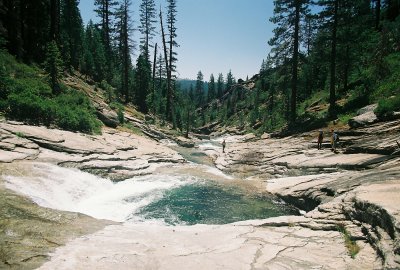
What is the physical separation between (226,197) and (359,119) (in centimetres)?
1094

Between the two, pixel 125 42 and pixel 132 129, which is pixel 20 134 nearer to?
pixel 132 129

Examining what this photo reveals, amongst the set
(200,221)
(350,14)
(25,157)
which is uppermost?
(350,14)

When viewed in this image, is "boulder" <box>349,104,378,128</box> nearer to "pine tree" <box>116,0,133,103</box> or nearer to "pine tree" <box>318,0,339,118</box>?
"pine tree" <box>318,0,339,118</box>

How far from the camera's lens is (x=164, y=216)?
39.3 ft

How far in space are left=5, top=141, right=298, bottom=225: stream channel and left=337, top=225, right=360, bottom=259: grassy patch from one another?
14.6ft

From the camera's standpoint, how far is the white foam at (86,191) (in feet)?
37.4

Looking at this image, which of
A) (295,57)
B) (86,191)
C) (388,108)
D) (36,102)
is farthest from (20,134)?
(295,57)

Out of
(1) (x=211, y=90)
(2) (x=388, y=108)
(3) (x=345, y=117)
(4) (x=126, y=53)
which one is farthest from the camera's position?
(1) (x=211, y=90)

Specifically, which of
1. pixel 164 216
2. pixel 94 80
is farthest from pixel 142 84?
pixel 164 216

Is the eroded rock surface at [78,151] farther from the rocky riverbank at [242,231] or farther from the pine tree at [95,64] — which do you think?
the pine tree at [95,64]

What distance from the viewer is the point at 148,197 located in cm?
1401

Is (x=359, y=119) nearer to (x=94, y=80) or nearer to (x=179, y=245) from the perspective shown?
(x=179, y=245)

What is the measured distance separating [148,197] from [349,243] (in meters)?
8.96

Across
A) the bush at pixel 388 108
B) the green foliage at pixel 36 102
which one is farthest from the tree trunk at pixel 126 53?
the bush at pixel 388 108
